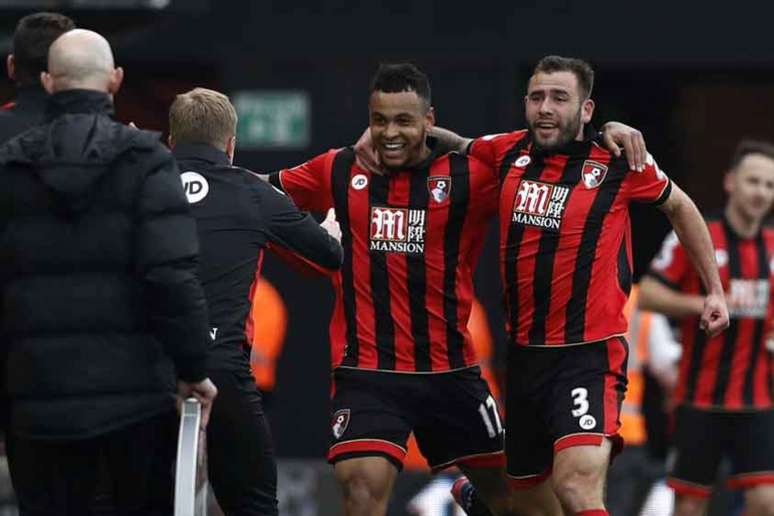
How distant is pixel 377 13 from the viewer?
13.5 meters

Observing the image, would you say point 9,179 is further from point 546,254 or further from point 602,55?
point 602,55

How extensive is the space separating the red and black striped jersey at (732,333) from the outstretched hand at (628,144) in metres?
2.08

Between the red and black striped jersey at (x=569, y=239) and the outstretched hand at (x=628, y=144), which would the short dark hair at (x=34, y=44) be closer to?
the red and black striped jersey at (x=569, y=239)

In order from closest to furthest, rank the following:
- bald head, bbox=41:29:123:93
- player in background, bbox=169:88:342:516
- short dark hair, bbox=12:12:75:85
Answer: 1. bald head, bbox=41:29:123:93
2. player in background, bbox=169:88:342:516
3. short dark hair, bbox=12:12:75:85

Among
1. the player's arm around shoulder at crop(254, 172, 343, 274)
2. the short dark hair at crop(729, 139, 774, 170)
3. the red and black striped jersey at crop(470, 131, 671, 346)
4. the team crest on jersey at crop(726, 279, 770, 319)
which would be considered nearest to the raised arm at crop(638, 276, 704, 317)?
the team crest on jersey at crop(726, 279, 770, 319)

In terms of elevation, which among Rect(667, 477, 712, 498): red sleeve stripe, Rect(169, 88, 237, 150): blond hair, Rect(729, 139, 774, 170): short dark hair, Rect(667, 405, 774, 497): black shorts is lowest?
Rect(667, 477, 712, 498): red sleeve stripe

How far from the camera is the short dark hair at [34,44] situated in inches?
297

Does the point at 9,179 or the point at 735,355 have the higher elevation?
the point at 9,179

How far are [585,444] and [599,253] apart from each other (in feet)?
2.62

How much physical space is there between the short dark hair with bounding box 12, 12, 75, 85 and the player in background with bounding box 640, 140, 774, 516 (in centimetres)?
371

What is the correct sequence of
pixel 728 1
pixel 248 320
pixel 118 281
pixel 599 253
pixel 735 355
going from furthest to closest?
pixel 728 1
pixel 735 355
pixel 599 253
pixel 248 320
pixel 118 281

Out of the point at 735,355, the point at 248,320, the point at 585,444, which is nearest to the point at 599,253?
the point at 585,444

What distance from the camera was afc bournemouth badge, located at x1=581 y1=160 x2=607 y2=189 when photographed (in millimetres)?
8008

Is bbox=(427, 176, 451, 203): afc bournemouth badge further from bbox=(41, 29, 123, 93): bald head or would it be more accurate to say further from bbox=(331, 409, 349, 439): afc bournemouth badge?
bbox=(41, 29, 123, 93): bald head
